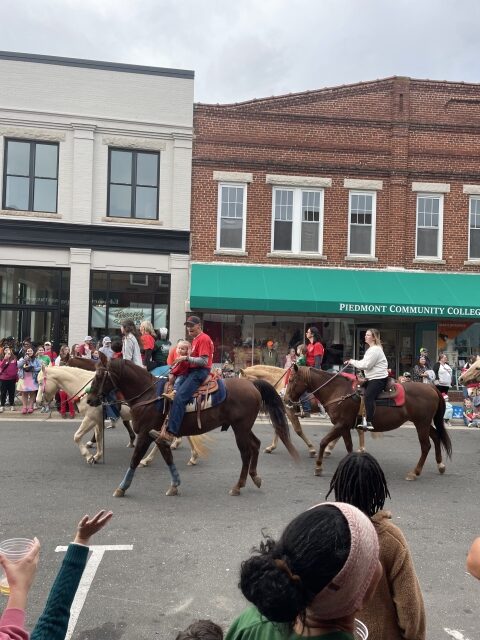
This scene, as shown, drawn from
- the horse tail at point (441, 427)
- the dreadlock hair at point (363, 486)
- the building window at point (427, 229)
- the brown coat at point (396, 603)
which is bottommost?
the horse tail at point (441, 427)

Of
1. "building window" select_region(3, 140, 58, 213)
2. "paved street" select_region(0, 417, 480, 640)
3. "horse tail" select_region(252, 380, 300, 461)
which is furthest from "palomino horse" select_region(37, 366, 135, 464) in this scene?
"building window" select_region(3, 140, 58, 213)

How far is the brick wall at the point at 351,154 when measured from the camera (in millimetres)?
17547

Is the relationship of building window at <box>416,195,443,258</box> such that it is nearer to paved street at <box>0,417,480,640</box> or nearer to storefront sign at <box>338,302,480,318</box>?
storefront sign at <box>338,302,480,318</box>

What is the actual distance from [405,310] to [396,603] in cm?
1483

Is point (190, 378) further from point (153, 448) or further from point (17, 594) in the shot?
point (17, 594)

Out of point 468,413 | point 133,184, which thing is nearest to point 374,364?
point 468,413

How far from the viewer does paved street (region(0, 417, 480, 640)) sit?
4078 millimetres

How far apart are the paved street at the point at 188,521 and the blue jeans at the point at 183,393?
964 mm

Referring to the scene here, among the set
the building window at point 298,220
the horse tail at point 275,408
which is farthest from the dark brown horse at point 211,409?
the building window at point 298,220

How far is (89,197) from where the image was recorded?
1717cm

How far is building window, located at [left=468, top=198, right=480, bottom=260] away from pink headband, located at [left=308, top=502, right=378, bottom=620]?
18551mm

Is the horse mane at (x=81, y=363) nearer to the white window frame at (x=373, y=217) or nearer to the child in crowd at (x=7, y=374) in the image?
the child in crowd at (x=7, y=374)

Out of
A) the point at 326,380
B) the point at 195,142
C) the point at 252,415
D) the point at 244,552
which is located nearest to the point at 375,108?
the point at 195,142

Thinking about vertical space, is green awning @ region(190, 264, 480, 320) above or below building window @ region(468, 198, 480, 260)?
below
